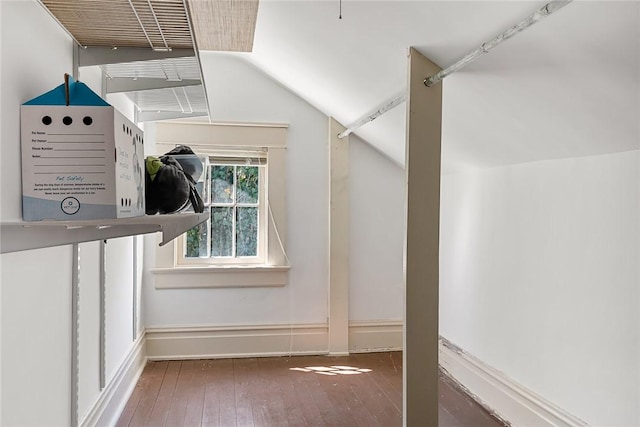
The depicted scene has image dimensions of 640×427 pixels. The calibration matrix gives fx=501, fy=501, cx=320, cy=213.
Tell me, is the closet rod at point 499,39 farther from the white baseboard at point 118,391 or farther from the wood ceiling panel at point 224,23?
the white baseboard at point 118,391

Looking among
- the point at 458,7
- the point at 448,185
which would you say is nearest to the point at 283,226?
the point at 448,185

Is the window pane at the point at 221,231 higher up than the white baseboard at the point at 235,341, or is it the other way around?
the window pane at the point at 221,231

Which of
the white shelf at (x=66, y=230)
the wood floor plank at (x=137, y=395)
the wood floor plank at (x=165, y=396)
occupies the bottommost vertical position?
the wood floor plank at (x=165, y=396)

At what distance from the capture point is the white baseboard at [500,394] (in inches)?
89.9

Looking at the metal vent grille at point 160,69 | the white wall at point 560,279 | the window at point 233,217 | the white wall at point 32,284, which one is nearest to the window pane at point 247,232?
the window at point 233,217

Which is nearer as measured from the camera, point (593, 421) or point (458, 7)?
point (458, 7)

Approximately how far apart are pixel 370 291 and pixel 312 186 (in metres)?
0.94

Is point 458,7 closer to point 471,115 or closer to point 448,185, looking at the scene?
point 471,115

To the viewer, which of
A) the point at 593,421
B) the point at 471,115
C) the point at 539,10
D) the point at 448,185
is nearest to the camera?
the point at 539,10

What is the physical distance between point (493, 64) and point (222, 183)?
8.10ft

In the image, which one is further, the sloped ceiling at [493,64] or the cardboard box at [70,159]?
the sloped ceiling at [493,64]

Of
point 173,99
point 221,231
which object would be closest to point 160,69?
point 173,99

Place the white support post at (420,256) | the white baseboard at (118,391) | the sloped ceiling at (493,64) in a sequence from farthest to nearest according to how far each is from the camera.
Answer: the white baseboard at (118,391) → the white support post at (420,256) → the sloped ceiling at (493,64)

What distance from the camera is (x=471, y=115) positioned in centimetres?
231
